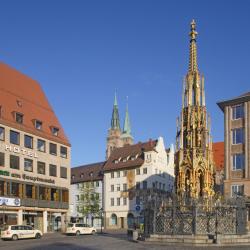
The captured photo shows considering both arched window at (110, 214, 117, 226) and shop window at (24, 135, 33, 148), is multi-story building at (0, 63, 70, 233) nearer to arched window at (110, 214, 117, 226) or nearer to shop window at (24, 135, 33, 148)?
shop window at (24, 135, 33, 148)

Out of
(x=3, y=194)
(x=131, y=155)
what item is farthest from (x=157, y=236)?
(x=131, y=155)

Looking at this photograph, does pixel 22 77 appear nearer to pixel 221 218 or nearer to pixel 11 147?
pixel 11 147

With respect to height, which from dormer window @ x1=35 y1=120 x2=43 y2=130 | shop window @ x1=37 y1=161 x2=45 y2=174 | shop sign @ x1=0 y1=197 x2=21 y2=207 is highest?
dormer window @ x1=35 y1=120 x2=43 y2=130

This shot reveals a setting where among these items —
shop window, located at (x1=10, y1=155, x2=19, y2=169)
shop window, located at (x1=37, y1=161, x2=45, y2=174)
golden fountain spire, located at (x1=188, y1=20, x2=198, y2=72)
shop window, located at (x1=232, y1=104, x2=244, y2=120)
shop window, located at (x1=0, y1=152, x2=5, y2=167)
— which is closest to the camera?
golden fountain spire, located at (x1=188, y1=20, x2=198, y2=72)

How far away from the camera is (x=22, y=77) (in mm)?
72438

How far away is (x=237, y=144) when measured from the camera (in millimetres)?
59969

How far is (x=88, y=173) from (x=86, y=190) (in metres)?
18.7

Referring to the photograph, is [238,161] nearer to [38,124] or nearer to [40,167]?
[40,167]

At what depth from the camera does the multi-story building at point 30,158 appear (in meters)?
59.0

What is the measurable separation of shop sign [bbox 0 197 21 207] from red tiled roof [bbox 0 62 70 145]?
853 centimetres

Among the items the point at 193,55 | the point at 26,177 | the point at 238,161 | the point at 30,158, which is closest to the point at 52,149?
the point at 30,158

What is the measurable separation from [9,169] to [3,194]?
10.3 ft

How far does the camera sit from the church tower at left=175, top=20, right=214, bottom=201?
33.0 m

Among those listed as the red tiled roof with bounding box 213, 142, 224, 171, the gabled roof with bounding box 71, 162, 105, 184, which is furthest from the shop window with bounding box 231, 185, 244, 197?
the gabled roof with bounding box 71, 162, 105, 184
